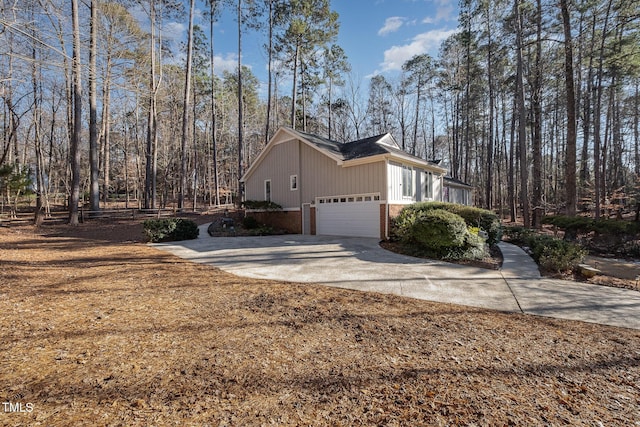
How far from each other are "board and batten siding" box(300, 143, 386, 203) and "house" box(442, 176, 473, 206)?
984 cm

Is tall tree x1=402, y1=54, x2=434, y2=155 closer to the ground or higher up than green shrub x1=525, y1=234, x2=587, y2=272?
higher up

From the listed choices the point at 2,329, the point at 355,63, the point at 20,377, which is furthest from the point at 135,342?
the point at 355,63

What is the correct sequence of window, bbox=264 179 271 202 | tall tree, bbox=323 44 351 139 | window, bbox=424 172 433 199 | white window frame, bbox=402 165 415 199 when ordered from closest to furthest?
white window frame, bbox=402 165 415 199 → window, bbox=424 172 433 199 → window, bbox=264 179 271 202 → tall tree, bbox=323 44 351 139

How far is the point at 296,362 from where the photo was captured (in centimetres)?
267

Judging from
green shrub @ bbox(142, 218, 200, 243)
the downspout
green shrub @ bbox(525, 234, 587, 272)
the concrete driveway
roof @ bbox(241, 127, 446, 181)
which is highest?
roof @ bbox(241, 127, 446, 181)

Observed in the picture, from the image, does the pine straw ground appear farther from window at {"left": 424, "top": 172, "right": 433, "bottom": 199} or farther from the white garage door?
window at {"left": 424, "top": 172, "right": 433, "bottom": 199}

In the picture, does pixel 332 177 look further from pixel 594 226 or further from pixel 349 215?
pixel 594 226

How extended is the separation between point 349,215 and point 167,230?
7703 mm

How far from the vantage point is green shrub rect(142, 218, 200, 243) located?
11117 millimetres

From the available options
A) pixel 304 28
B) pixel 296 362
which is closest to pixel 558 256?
pixel 296 362

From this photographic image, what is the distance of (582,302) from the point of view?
15.1ft

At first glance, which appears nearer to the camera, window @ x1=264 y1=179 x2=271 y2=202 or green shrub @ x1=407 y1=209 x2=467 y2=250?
green shrub @ x1=407 y1=209 x2=467 y2=250

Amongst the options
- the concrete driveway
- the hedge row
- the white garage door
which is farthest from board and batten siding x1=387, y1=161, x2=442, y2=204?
the hedge row

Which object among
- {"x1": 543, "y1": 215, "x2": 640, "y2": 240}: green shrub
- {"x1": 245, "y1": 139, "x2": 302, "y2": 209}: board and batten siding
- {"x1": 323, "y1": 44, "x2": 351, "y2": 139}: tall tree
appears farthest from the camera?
{"x1": 323, "y1": 44, "x2": 351, "y2": 139}: tall tree
